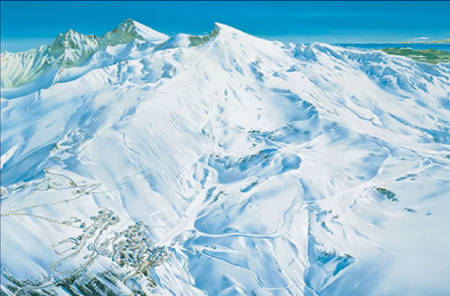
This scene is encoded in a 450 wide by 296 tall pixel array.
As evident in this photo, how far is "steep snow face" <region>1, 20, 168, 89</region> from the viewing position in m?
129

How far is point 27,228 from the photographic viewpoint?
11078mm

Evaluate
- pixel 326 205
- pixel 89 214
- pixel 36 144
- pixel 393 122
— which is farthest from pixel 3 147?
pixel 393 122

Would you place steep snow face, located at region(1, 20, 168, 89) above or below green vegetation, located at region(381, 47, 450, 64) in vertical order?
above

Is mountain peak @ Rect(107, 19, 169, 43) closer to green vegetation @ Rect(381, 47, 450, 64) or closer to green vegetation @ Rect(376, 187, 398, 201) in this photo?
green vegetation @ Rect(381, 47, 450, 64)

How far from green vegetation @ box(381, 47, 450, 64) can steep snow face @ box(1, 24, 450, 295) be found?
46.9ft

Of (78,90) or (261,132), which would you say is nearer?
(261,132)

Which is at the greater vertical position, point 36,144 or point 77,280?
point 36,144


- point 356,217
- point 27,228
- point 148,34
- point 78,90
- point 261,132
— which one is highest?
point 148,34

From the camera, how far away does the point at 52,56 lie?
13900 centimetres

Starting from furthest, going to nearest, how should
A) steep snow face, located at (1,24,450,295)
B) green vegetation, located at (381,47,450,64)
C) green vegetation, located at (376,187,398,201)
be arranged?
green vegetation, located at (381,47,450,64) → green vegetation, located at (376,187,398,201) → steep snow face, located at (1,24,450,295)

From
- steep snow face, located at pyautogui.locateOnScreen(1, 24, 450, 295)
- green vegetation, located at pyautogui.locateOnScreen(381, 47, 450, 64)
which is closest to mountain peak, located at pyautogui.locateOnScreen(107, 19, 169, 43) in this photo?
green vegetation, located at pyautogui.locateOnScreen(381, 47, 450, 64)

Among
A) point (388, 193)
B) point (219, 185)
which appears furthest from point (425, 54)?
point (219, 185)

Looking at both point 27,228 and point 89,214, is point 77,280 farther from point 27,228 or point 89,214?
point 89,214

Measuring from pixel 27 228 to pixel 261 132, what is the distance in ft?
56.7
